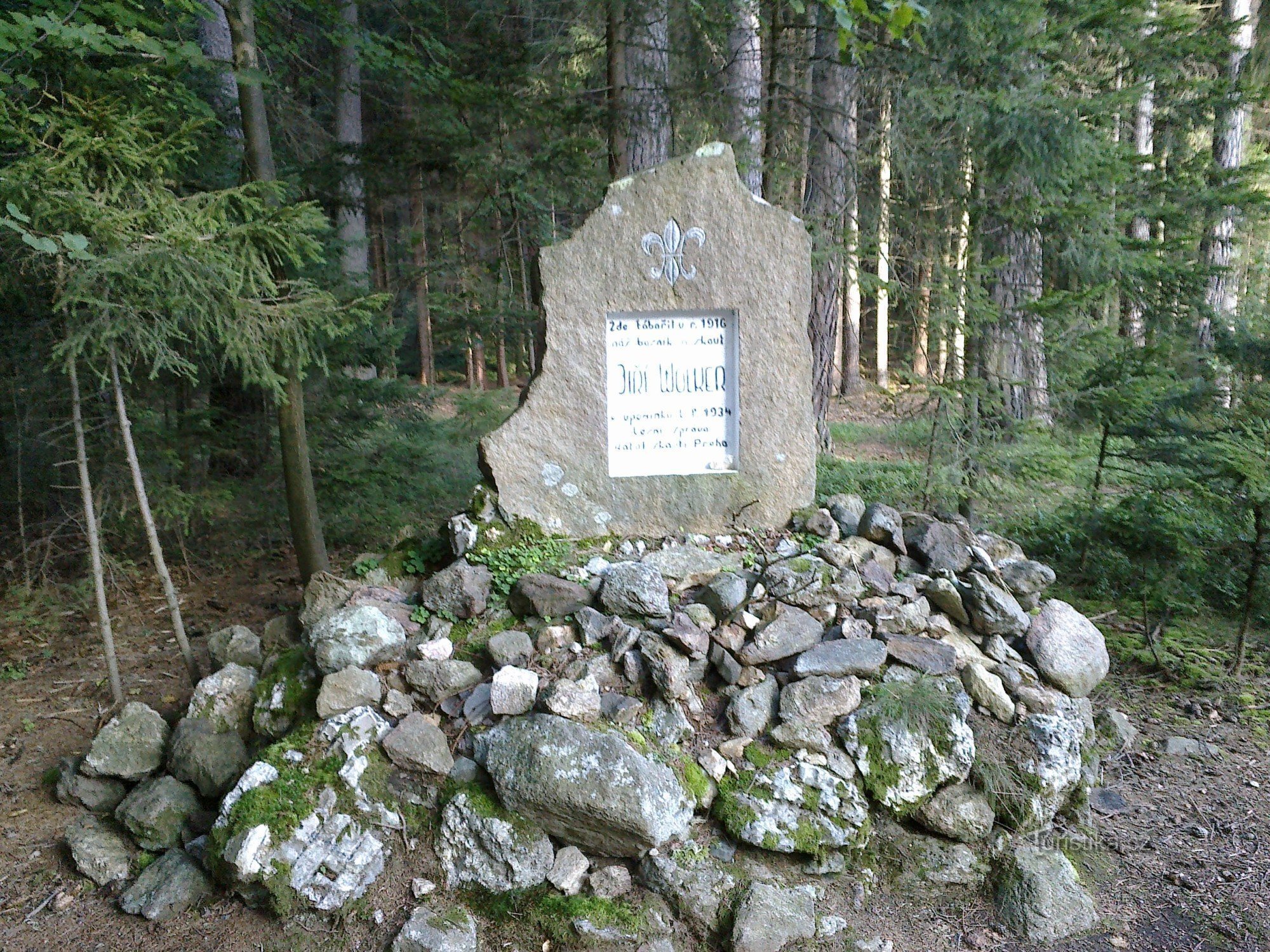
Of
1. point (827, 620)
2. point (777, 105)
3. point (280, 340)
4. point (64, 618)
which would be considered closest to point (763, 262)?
point (827, 620)

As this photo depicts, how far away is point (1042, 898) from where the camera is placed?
3652 mm

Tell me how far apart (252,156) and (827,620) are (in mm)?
4667

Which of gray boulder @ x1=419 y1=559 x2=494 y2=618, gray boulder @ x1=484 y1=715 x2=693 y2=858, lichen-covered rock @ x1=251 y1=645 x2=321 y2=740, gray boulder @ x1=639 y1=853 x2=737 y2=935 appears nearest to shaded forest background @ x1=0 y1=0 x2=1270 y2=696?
gray boulder @ x1=419 y1=559 x2=494 y2=618

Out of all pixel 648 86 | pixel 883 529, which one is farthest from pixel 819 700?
pixel 648 86

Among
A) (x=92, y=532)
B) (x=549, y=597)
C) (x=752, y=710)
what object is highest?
(x=92, y=532)

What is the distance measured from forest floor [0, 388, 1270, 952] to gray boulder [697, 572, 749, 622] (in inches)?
45.9

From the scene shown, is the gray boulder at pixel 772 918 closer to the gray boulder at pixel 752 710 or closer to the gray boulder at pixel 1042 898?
the gray boulder at pixel 752 710

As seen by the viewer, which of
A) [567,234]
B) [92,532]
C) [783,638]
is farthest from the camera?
[567,234]

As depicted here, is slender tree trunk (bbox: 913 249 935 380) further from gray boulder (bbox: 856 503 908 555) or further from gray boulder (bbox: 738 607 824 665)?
gray boulder (bbox: 738 607 824 665)

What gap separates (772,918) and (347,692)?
2.09 m

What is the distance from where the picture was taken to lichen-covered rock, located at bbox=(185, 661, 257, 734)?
4.43 meters

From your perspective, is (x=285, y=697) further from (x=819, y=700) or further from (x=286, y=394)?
(x=819, y=700)

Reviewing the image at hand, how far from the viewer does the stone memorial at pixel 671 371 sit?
4.94 meters

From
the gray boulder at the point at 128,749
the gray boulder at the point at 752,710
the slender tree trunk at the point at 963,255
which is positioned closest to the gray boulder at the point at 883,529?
the gray boulder at the point at 752,710
